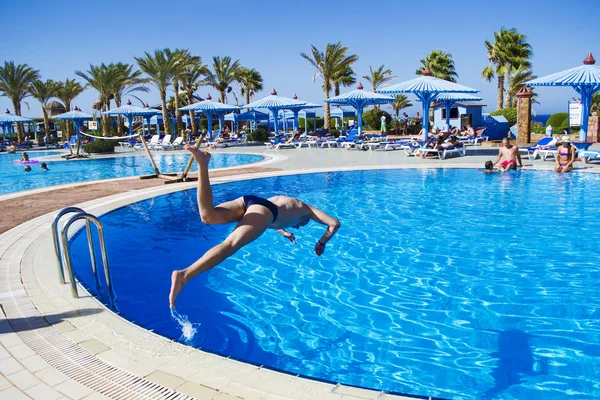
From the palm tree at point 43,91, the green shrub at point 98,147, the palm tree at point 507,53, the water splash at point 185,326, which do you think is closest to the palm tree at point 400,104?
the palm tree at point 507,53

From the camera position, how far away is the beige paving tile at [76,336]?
381 cm

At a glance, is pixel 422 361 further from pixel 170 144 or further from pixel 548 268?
pixel 170 144

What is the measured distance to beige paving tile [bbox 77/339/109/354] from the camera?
3.62 metres

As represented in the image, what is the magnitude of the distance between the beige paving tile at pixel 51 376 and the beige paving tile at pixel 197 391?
2.96 feet

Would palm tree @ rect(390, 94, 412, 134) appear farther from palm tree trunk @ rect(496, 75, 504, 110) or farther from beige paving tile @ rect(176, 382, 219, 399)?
beige paving tile @ rect(176, 382, 219, 399)

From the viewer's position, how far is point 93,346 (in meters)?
3.69

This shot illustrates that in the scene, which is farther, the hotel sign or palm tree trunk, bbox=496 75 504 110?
palm tree trunk, bbox=496 75 504 110

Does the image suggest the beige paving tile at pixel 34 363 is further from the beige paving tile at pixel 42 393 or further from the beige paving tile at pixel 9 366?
the beige paving tile at pixel 42 393

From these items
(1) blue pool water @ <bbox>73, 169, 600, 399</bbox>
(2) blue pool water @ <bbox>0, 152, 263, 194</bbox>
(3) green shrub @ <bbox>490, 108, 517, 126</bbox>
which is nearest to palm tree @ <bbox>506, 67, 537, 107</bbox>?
(3) green shrub @ <bbox>490, 108, 517, 126</bbox>

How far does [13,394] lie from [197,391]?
125cm

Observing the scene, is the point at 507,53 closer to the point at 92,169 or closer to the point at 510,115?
the point at 510,115

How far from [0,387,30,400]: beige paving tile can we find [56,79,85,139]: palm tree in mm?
44967

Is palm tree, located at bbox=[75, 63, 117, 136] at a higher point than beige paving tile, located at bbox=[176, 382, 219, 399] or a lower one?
higher

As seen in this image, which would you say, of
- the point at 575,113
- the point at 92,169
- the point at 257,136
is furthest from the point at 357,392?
the point at 257,136
